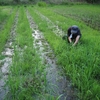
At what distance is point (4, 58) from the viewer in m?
5.11

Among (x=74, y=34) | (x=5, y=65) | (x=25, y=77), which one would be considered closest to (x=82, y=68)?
(x=25, y=77)

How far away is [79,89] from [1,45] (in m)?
4.03

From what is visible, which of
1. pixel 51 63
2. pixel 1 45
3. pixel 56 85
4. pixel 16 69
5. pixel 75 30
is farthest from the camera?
pixel 1 45

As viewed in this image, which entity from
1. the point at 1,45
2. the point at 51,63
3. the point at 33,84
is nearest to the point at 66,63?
the point at 51,63

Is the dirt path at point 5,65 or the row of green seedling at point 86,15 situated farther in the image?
the row of green seedling at point 86,15

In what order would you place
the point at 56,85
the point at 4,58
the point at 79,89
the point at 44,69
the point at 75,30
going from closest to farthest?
the point at 79,89
the point at 56,85
the point at 44,69
the point at 4,58
the point at 75,30

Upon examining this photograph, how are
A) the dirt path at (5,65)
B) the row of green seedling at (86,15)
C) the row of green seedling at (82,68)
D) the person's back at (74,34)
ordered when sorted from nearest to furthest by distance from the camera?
the row of green seedling at (82,68) < the dirt path at (5,65) < the person's back at (74,34) < the row of green seedling at (86,15)

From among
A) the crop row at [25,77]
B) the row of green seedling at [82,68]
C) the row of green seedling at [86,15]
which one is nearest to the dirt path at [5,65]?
the crop row at [25,77]

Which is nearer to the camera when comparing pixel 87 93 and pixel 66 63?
pixel 87 93

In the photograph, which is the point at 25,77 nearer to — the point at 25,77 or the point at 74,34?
the point at 25,77

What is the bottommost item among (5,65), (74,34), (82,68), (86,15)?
(5,65)

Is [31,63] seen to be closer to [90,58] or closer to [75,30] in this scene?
[90,58]

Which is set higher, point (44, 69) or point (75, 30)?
point (75, 30)

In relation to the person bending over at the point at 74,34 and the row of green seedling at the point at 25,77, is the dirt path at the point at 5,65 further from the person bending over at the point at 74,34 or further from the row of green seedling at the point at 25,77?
the person bending over at the point at 74,34
